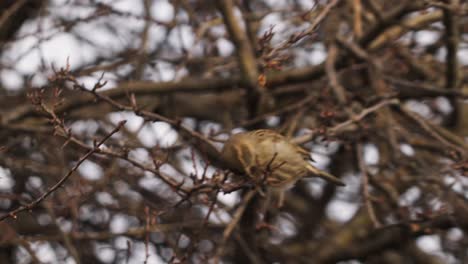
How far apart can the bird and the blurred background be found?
7.1 inches

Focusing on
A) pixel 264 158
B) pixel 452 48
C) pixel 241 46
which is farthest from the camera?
pixel 452 48

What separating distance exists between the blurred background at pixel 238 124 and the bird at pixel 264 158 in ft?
0.59

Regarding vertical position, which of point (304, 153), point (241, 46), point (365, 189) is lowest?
point (304, 153)

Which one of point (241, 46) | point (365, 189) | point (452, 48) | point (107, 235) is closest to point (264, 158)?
point (365, 189)

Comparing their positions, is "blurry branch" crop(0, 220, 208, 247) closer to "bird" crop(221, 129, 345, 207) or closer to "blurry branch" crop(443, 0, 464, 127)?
"bird" crop(221, 129, 345, 207)

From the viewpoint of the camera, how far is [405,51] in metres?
6.29

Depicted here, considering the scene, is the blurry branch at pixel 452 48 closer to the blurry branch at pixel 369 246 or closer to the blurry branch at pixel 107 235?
the blurry branch at pixel 369 246

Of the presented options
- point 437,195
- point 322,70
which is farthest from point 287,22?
point 437,195

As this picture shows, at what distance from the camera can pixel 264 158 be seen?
3400 millimetres

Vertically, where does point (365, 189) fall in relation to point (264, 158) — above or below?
above

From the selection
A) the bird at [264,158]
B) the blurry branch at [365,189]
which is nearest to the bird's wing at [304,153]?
the bird at [264,158]

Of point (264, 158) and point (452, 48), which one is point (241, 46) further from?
point (452, 48)

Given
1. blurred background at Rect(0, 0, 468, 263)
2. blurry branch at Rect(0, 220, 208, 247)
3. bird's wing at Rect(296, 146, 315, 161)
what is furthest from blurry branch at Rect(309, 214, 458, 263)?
bird's wing at Rect(296, 146, 315, 161)

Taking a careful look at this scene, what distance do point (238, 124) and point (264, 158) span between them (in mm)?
1556
